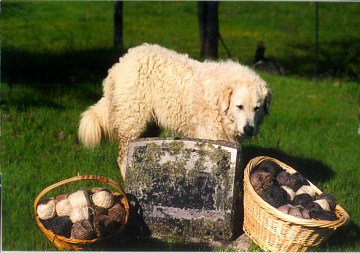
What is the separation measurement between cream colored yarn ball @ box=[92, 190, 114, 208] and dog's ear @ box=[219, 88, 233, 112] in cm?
158

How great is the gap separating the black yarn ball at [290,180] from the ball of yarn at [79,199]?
1.97m

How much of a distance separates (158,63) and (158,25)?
5411mm

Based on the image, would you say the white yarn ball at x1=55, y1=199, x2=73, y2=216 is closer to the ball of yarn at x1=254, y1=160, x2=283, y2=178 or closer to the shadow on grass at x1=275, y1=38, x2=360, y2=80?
the ball of yarn at x1=254, y1=160, x2=283, y2=178

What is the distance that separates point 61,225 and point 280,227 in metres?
2.01

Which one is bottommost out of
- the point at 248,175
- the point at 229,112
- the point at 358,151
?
the point at 358,151

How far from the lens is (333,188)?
656cm

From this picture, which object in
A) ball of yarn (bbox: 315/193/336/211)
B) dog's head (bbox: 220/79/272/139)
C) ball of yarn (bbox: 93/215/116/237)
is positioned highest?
dog's head (bbox: 220/79/272/139)

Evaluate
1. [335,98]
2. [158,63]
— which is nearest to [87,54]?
[158,63]

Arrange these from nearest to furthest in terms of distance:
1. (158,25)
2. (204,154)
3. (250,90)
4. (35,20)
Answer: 1. (204,154)
2. (250,90)
3. (35,20)
4. (158,25)

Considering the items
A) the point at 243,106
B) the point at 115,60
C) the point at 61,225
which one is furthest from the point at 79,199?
the point at 115,60

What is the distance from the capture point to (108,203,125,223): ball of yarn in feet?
16.5

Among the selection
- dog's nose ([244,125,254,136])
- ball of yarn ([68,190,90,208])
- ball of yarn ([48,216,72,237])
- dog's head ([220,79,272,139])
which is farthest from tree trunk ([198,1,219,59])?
ball of yarn ([48,216,72,237])

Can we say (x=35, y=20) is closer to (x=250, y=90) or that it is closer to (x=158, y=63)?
(x=158, y=63)

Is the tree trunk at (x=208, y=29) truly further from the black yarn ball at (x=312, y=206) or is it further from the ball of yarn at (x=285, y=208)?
the ball of yarn at (x=285, y=208)
